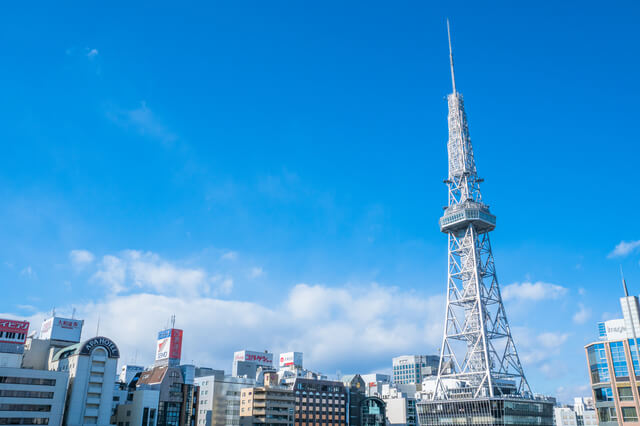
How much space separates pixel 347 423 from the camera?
177250 millimetres

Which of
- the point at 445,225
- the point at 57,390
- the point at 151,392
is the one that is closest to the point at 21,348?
the point at 57,390

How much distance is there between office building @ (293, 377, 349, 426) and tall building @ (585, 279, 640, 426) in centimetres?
8720

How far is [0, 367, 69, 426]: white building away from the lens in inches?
4326

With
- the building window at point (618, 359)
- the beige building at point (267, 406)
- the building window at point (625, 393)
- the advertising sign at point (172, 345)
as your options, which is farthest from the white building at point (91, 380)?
the building window at point (618, 359)

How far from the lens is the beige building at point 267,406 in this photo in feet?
536

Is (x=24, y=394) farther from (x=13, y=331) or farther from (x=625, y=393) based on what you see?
(x=625, y=393)

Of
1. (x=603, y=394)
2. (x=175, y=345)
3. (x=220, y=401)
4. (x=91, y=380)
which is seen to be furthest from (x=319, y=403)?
(x=603, y=394)

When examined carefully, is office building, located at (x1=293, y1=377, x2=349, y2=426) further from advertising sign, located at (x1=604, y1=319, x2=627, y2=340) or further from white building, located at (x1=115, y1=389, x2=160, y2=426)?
advertising sign, located at (x1=604, y1=319, x2=627, y2=340)

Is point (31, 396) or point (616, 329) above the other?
point (616, 329)

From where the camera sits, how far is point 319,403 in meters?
176

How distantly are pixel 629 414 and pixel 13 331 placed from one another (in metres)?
131

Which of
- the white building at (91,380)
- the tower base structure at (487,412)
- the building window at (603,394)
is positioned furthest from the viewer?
the tower base structure at (487,412)

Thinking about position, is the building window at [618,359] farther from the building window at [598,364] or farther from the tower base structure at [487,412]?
the tower base structure at [487,412]

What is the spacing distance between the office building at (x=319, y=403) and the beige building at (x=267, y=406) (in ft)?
13.8
